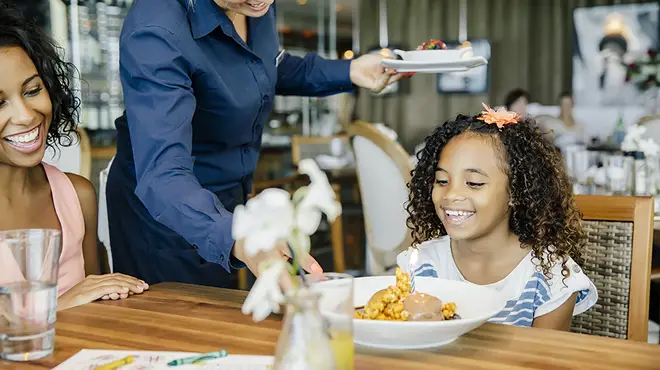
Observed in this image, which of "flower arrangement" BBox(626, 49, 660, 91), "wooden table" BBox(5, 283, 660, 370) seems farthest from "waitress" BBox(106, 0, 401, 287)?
"flower arrangement" BBox(626, 49, 660, 91)

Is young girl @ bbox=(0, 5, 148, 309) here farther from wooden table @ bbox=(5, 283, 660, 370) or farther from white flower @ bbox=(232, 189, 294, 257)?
white flower @ bbox=(232, 189, 294, 257)

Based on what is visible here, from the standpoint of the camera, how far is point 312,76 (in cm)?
213

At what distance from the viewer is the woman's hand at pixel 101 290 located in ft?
4.36

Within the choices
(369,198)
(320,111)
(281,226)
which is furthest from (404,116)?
(281,226)

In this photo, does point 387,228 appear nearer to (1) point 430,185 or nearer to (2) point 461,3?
(1) point 430,185

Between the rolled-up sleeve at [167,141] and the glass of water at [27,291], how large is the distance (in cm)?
28

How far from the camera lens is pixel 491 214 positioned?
5.39 ft

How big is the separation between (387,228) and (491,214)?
164 cm

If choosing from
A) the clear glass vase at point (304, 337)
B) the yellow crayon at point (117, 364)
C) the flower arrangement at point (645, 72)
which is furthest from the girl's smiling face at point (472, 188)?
the flower arrangement at point (645, 72)

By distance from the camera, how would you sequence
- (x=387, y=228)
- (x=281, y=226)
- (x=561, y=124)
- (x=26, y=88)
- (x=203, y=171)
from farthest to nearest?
(x=561, y=124) < (x=387, y=228) < (x=203, y=171) < (x=26, y=88) < (x=281, y=226)

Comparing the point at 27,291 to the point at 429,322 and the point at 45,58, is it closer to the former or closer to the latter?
the point at 429,322

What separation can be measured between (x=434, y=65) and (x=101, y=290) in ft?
3.04

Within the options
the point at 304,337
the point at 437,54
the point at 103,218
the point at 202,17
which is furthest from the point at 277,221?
the point at 103,218

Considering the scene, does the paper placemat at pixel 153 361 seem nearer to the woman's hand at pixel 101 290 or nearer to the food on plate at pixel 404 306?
the food on plate at pixel 404 306
